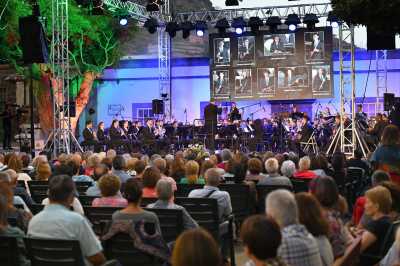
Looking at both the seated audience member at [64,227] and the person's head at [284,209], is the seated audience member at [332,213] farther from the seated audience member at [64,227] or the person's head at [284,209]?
the seated audience member at [64,227]

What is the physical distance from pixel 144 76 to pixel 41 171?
2062cm

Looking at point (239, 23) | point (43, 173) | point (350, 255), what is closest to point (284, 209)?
point (350, 255)

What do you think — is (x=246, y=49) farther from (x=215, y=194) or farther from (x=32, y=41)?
(x=215, y=194)

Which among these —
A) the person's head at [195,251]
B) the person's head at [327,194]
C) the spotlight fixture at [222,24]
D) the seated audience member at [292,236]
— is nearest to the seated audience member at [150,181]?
the person's head at [327,194]

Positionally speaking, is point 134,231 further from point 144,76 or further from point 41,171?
point 144,76

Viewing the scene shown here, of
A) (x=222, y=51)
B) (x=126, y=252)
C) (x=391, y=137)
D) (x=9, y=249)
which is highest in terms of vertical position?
(x=222, y=51)

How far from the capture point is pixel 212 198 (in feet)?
21.7

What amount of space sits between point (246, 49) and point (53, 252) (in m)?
22.1

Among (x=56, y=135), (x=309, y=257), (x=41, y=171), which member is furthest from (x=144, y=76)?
(x=309, y=257)

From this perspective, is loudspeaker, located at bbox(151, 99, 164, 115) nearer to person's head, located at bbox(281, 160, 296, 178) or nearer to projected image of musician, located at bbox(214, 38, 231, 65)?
projected image of musician, located at bbox(214, 38, 231, 65)

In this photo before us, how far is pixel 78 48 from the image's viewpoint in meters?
26.3

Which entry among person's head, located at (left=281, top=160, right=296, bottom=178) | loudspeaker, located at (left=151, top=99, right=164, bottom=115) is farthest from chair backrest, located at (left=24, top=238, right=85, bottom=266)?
loudspeaker, located at (left=151, top=99, right=164, bottom=115)

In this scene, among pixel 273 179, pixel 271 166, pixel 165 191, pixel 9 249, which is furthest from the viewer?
pixel 271 166

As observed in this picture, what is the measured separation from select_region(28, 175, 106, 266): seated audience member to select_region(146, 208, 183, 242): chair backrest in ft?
3.87
